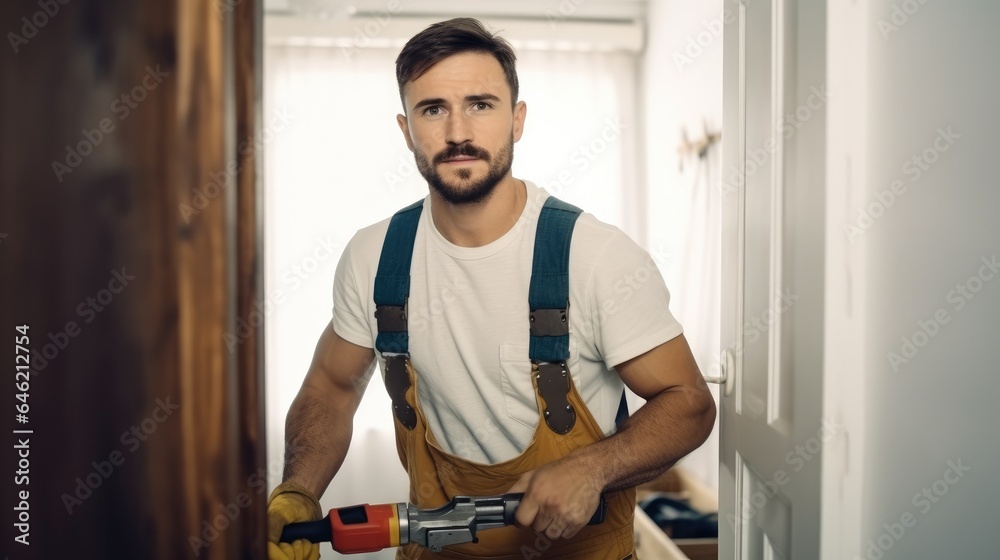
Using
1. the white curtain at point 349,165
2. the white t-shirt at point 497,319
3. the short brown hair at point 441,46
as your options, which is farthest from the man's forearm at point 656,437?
the white curtain at point 349,165

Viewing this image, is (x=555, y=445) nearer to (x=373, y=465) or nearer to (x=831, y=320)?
(x=831, y=320)

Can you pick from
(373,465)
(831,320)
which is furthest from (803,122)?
(373,465)

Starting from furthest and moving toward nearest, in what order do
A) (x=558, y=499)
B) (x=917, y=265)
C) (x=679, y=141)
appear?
(x=679, y=141)
(x=558, y=499)
(x=917, y=265)

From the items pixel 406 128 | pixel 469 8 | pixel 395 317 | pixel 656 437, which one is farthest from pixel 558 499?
pixel 469 8

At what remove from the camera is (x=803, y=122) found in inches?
40.8

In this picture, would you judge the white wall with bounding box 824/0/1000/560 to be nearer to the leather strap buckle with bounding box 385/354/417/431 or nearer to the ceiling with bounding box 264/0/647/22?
the leather strap buckle with bounding box 385/354/417/431

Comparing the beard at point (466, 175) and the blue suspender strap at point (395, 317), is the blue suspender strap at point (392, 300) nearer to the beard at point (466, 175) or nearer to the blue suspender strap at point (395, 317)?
the blue suspender strap at point (395, 317)

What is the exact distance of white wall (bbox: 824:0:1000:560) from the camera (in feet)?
3.00

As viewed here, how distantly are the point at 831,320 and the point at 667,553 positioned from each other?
55.4 inches

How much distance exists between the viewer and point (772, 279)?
3.79ft

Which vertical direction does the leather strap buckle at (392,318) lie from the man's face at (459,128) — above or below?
below

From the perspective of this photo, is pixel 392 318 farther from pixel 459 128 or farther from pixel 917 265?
pixel 917 265

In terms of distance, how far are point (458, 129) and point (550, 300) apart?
0.41 metres

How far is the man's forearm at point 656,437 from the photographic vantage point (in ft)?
4.17
